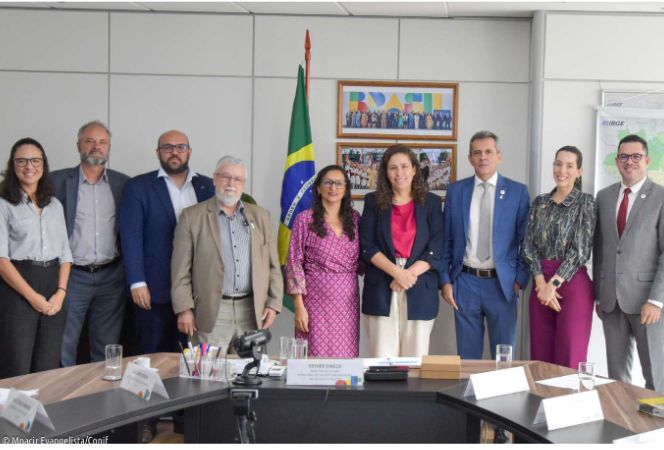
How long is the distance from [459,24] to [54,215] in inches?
122

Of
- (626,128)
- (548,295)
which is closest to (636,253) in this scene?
(548,295)

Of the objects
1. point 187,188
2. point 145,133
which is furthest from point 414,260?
point 145,133

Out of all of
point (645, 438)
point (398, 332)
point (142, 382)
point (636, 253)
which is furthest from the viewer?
point (398, 332)

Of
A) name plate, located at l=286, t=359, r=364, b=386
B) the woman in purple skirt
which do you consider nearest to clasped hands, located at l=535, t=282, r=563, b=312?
the woman in purple skirt

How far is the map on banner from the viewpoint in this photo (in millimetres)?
5398

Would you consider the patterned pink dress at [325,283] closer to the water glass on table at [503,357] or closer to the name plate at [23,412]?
the water glass on table at [503,357]

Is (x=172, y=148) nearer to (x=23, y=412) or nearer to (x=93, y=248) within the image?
(x=93, y=248)

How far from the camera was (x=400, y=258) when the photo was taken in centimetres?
460

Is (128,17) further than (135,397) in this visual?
Yes

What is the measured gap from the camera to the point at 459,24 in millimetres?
5695

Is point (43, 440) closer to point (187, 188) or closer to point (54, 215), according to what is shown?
point (54, 215)

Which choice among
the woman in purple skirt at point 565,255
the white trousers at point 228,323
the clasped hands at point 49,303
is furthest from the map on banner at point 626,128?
the clasped hands at point 49,303

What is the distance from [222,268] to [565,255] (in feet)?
6.45

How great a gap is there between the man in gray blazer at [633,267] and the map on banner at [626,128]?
76 cm
